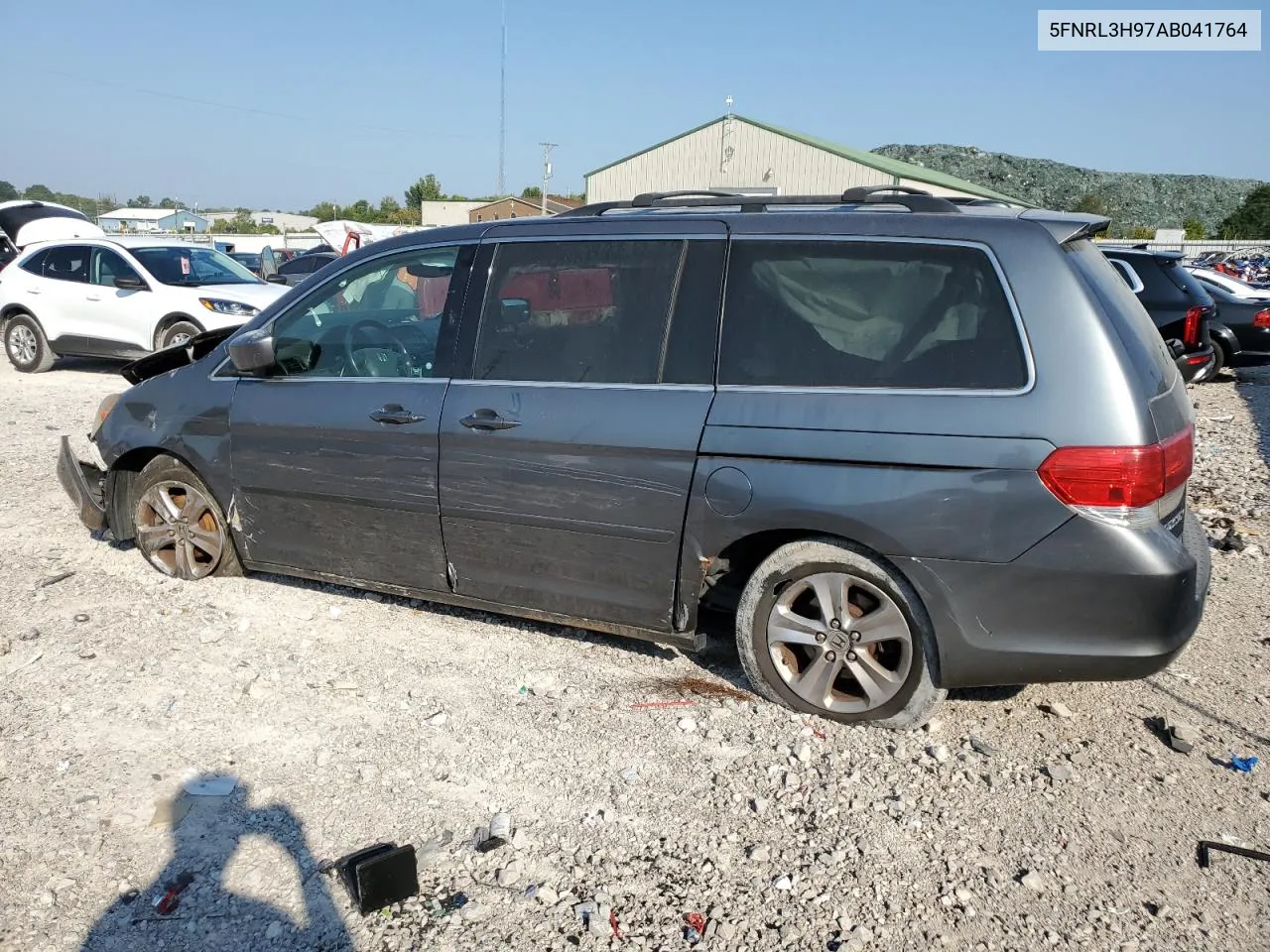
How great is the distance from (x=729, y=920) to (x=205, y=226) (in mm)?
83687

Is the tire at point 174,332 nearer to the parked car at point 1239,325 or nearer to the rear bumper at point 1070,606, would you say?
the rear bumper at point 1070,606

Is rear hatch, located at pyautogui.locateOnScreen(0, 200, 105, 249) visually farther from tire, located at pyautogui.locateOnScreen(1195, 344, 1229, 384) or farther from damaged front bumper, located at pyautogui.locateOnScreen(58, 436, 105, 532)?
tire, located at pyautogui.locateOnScreen(1195, 344, 1229, 384)

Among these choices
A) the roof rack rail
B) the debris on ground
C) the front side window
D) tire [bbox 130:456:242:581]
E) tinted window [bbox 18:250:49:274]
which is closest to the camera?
the debris on ground

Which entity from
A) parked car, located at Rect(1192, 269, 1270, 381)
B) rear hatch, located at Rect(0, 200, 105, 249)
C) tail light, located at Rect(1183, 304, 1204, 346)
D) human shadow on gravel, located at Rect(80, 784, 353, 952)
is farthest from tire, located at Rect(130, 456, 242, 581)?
rear hatch, located at Rect(0, 200, 105, 249)

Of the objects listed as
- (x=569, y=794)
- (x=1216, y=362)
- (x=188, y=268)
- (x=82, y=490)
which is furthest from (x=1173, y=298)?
(x=188, y=268)

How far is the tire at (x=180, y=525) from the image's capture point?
17.0ft

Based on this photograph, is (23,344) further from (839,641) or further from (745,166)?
(745,166)

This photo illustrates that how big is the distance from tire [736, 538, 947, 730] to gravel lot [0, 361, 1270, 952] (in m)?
0.13

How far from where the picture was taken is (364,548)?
4.65 m

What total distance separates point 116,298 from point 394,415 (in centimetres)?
1015

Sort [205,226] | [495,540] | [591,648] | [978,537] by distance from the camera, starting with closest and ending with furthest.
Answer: [978,537] < [495,540] < [591,648] < [205,226]

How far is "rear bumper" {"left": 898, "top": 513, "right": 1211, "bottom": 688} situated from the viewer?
3.29 m

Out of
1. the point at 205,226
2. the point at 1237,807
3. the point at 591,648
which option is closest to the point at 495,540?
the point at 591,648

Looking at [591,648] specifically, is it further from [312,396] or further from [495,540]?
[312,396]
